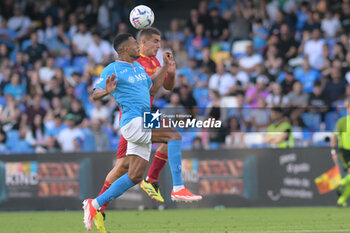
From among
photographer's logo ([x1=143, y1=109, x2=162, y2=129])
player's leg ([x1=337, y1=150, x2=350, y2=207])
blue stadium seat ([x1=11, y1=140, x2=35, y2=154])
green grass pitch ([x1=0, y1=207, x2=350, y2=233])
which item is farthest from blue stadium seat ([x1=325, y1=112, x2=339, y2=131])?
photographer's logo ([x1=143, y1=109, x2=162, y2=129])

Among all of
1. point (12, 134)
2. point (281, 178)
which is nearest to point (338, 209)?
point (281, 178)

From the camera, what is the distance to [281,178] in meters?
15.3

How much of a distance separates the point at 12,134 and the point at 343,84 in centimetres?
816

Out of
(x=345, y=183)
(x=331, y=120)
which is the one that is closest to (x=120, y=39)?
(x=345, y=183)

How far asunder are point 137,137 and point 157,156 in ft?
3.51

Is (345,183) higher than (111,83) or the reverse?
the reverse

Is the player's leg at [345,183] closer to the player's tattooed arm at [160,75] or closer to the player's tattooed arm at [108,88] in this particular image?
the player's tattooed arm at [160,75]

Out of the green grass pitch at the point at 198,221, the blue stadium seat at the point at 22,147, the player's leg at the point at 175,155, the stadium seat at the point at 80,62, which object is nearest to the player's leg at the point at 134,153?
the player's leg at the point at 175,155

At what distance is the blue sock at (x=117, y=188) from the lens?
850cm

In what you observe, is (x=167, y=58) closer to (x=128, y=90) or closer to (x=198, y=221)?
(x=128, y=90)

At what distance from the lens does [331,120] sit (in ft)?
51.6

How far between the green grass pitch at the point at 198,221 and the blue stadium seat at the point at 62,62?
6127 mm

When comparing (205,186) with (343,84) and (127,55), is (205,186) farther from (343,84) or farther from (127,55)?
(127,55)

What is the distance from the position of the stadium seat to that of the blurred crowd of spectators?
35 millimetres
